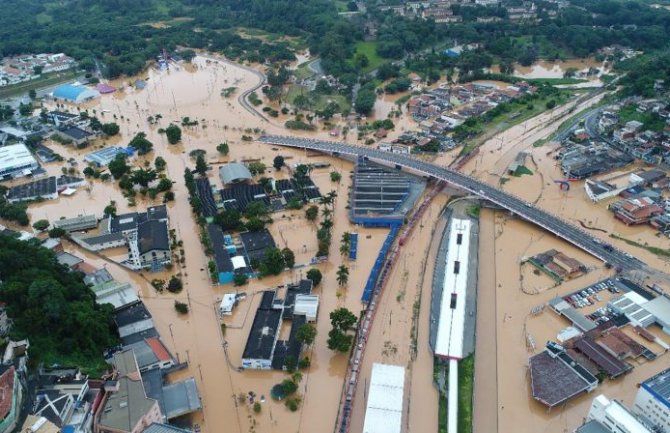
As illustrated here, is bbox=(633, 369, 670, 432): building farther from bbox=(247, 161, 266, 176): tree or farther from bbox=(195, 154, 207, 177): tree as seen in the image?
bbox=(195, 154, 207, 177): tree

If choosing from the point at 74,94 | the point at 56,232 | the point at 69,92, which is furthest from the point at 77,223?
the point at 69,92

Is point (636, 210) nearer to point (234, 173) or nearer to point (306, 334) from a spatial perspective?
point (306, 334)

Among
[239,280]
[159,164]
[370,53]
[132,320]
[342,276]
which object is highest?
[342,276]

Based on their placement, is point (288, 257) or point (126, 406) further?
point (288, 257)

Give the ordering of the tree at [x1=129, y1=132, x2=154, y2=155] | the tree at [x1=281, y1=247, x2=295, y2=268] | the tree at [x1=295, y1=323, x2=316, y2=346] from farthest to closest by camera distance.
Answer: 1. the tree at [x1=129, y1=132, x2=154, y2=155]
2. the tree at [x1=281, y1=247, x2=295, y2=268]
3. the tree at [x1=295, y1=323, x2=316, y2=346]

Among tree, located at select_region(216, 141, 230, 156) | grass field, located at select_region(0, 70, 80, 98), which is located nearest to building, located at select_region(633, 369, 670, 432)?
tree, located at select_region(216, 141, 230, 156)

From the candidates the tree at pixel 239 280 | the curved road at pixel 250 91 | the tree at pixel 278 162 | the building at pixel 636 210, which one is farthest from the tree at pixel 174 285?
the building at pixel 636 210

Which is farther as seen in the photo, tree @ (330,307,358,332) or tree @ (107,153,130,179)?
tree @ (107,153,130,179)
